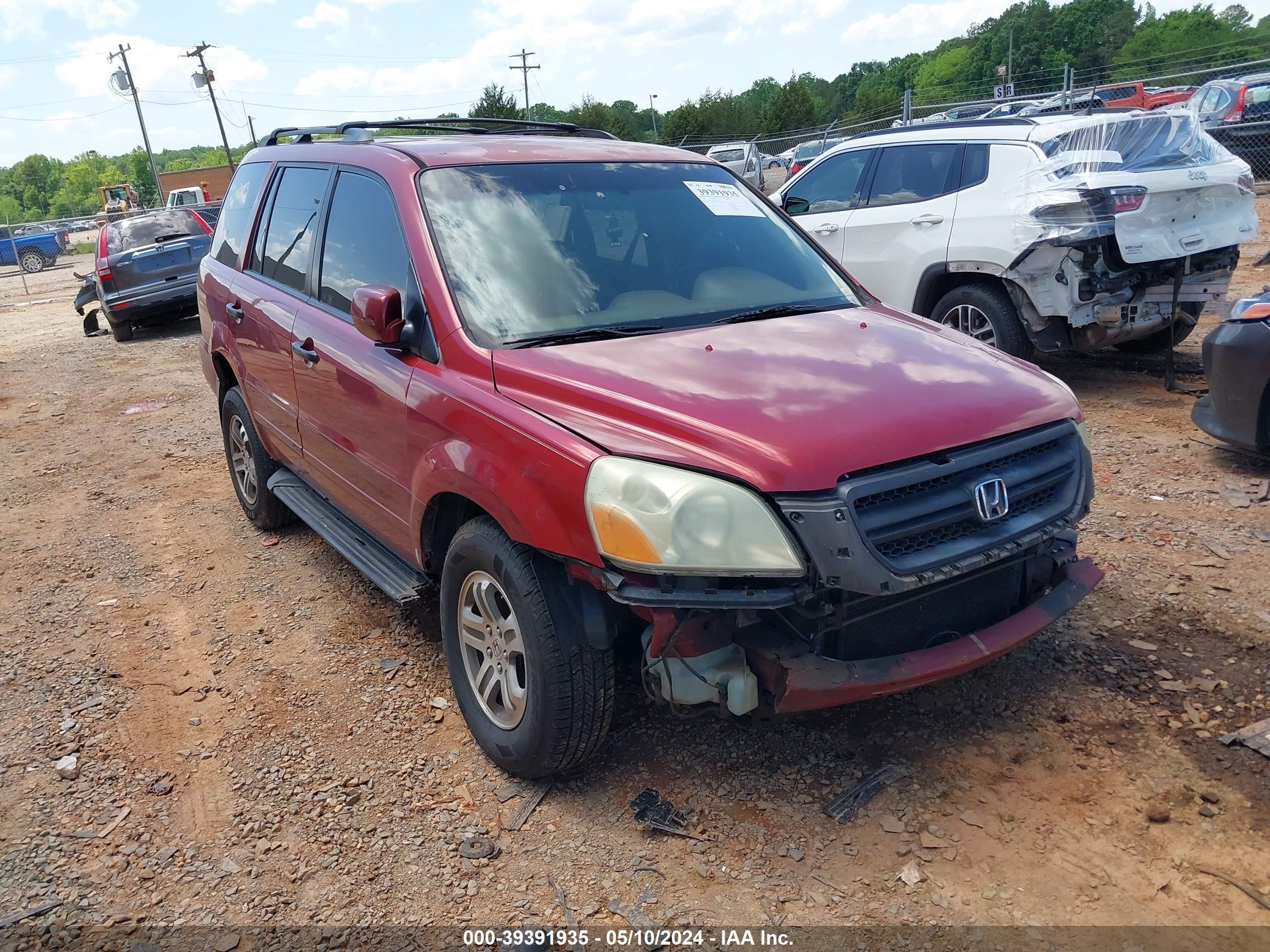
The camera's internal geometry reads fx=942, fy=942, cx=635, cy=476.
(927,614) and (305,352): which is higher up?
(305,352)

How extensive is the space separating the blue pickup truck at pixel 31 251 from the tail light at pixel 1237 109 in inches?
1469

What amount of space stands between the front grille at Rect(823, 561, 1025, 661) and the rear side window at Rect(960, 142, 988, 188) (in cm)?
480

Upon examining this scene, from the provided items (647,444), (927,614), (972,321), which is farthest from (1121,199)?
(647,444)

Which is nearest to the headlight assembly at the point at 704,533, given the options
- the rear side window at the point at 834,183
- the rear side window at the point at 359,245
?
the rear side window at the point at 359,245

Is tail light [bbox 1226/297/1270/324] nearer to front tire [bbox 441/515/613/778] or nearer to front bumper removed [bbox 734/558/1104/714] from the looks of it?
front bumper removed [bbox 734/558/1104/714]

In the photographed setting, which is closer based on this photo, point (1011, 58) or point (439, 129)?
point (439, 129)

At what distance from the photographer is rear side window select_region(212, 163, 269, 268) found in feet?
16.2

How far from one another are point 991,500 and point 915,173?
5.44m

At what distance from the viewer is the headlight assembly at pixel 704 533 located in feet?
7.82

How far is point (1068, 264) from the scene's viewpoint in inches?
244

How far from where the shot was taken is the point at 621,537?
2420 millimetres

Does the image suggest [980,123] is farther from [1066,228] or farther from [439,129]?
[439,129]

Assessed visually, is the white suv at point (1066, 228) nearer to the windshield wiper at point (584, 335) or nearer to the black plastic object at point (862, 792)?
the windshield wiper at point (584, 335)

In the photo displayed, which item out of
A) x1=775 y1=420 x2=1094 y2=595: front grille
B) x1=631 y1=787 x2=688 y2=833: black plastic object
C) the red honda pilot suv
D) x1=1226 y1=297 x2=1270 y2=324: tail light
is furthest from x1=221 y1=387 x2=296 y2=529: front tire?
x1=1226 y1=297 x2=1270 y2=324: tail light
